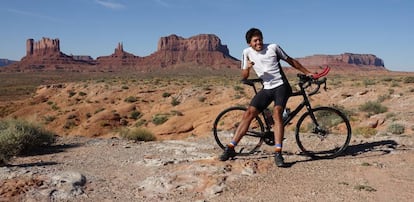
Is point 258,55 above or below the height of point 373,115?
above

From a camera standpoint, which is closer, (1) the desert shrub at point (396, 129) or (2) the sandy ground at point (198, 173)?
(2) the sandy ground at point (198, 173)

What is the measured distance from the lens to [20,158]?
7.05 metres

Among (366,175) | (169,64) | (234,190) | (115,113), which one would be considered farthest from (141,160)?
(169,64)

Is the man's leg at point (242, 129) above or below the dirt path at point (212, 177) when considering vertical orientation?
above

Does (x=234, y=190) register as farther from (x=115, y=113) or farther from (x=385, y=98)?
(x=115, y=113)

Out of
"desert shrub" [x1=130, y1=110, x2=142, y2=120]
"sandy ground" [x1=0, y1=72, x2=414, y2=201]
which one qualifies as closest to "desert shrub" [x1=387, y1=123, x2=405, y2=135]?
"sandy ground" [x1=0, y1=72, x2=414, y2=201]

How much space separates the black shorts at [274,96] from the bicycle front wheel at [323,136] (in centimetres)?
67

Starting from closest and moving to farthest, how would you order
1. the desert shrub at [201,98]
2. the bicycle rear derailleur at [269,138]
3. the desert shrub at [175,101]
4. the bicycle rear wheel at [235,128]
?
the bicycle rear derailleur at [269,138] < the bicycle rear wheel at [235,128] < the desert shrub at [201,98] < the desert shrub at [175,101]

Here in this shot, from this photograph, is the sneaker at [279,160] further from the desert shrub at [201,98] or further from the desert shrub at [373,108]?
the desert shrub at [201,98]

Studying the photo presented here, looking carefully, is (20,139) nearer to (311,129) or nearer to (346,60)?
(311,129)

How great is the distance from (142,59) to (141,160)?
498ft

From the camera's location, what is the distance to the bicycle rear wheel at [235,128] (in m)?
6.29

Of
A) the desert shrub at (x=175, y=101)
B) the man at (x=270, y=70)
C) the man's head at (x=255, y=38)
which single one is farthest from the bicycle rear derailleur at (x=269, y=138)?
the desert shrub at (x=175, y=101)

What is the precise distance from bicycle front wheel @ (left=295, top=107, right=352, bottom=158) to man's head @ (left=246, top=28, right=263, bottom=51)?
1.37 meters
